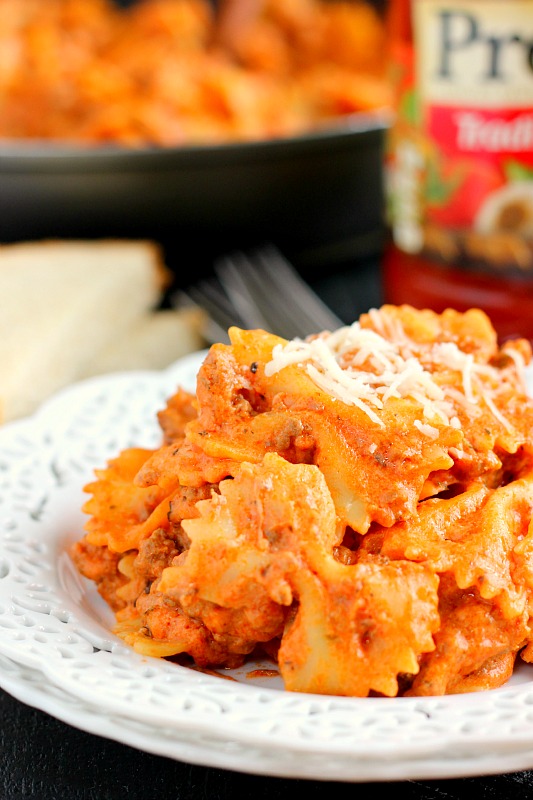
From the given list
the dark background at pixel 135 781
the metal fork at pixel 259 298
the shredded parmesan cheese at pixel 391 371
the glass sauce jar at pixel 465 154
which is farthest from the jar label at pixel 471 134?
the dark background at pixel 135 781

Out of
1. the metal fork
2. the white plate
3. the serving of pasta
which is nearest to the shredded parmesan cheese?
the serving of pasta

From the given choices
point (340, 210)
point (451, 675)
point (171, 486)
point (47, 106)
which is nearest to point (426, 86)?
point (340, 210)

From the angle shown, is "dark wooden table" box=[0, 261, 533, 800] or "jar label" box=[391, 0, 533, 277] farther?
"jar label" box=[391, 0, 533, 277]

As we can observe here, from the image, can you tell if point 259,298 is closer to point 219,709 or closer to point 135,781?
point 135,781

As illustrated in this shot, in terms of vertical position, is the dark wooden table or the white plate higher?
the white plate

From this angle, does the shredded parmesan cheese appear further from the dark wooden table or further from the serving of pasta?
the dark wooden table

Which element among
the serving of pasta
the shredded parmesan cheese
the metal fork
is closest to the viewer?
the serving of pasta

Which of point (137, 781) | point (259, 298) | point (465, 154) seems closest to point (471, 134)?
point (465, 154)
